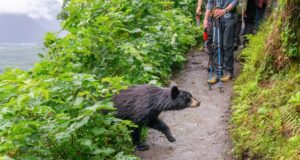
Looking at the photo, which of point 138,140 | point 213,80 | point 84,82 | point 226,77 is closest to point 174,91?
point 138,140

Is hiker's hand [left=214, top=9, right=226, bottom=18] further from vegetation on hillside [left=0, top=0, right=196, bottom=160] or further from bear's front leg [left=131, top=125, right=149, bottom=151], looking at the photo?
bear's front leg [left=131, top=125, right=149, bottom=151]

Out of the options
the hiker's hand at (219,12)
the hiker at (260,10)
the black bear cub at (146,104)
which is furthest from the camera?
the hiker at (260,10)

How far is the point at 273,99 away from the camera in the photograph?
20.8 ft

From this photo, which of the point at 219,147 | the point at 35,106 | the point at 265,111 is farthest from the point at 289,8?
the point at 35,106

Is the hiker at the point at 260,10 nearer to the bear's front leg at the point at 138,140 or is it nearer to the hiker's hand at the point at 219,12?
the hiker's hand at the point at 219,12

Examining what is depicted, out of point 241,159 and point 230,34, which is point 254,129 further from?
point 230,34

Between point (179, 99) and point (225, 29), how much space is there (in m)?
3.36

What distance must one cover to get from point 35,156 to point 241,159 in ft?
10.2

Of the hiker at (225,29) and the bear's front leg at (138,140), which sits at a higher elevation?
the hiker at (225,29)

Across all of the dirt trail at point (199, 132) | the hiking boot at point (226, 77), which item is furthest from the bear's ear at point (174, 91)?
the hiking boot at point (226, 77)

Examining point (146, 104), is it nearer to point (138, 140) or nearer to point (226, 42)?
point (138, 140)

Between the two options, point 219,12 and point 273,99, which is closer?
point 273,99

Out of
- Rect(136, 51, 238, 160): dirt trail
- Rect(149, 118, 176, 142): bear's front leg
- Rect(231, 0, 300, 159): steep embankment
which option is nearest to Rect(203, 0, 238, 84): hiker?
Rect(136, 51, 238, 160): dirt trail

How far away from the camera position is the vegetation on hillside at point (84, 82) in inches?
155
